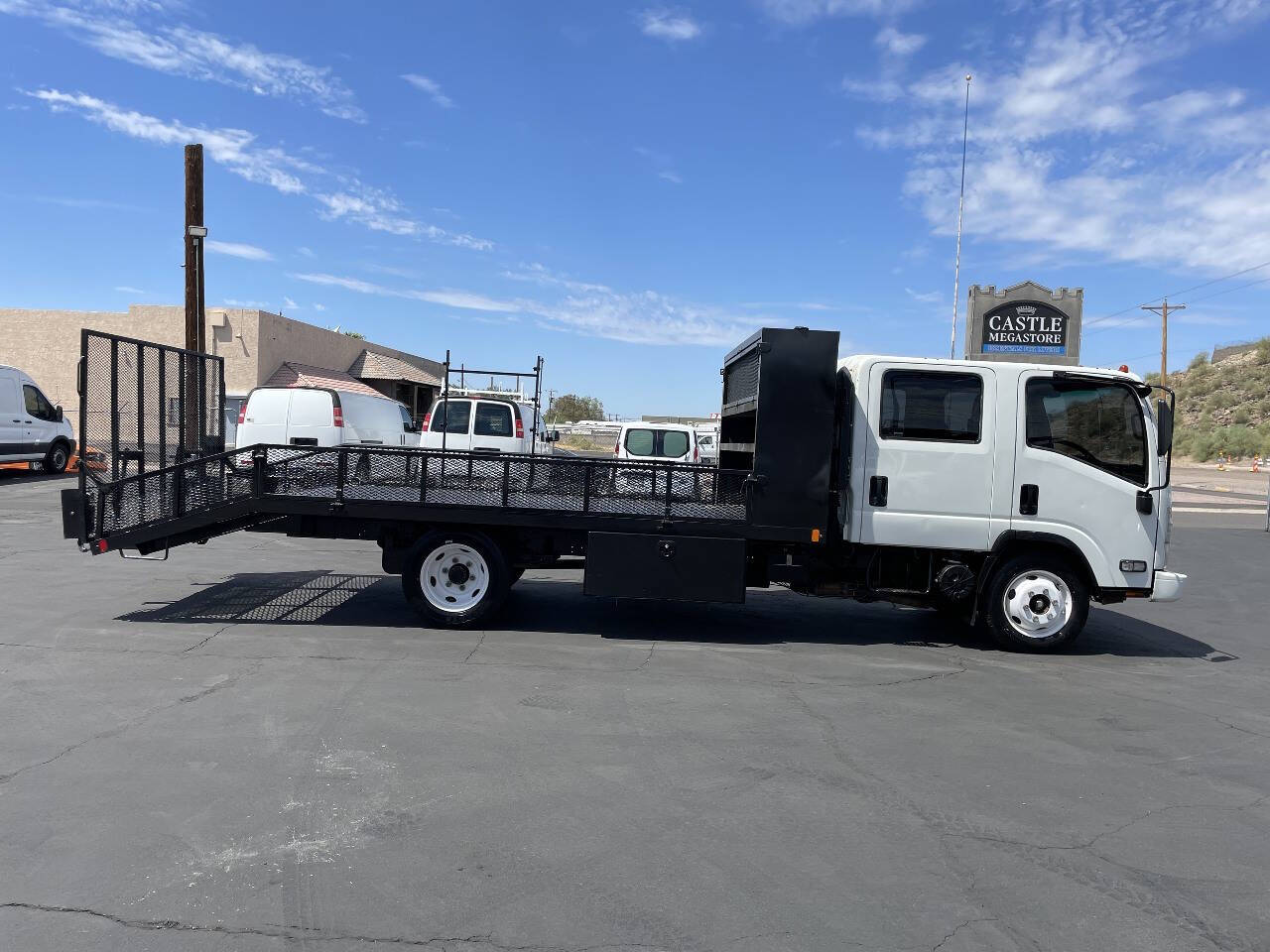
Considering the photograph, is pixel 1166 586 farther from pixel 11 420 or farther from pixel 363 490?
pixel 11 420

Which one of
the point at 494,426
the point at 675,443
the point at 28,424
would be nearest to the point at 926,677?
the point at 675,443

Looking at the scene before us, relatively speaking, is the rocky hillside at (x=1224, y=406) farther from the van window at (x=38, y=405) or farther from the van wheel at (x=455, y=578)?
the van window at (x=38, y=405)

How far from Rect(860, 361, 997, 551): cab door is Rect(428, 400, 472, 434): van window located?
29.5 feet

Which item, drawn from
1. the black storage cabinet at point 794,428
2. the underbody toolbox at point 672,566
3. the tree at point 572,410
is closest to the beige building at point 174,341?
the underbody toolbox at point 672,566

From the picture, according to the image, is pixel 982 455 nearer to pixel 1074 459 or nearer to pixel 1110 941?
pixel 1074 459

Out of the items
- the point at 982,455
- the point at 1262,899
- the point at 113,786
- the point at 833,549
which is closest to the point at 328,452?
the point at 113,786

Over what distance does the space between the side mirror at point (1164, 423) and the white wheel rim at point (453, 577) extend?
594 centimetres

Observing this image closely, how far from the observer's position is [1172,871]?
3961 millimetres

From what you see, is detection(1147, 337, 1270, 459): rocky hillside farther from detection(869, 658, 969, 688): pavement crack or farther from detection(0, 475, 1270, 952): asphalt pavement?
detection(869, 658, 969, 688): pavement crack

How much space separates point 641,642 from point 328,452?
332 cm

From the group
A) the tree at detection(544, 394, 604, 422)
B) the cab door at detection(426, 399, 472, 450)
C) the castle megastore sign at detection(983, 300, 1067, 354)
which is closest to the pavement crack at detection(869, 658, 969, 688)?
the cab door at detection(426, 399, 472, 450)

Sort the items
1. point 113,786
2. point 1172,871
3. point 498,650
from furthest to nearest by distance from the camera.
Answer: point 498,650, point 113,786, point 1172,871

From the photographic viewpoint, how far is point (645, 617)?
9.10m

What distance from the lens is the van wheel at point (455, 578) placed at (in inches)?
319
